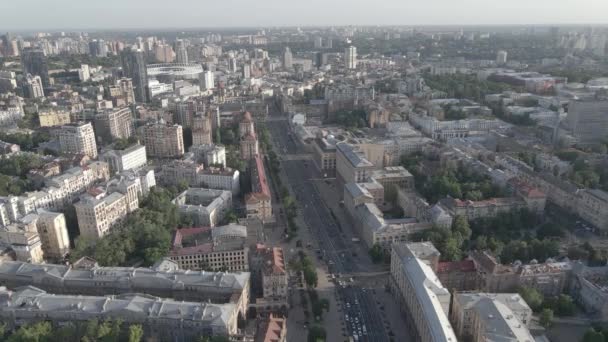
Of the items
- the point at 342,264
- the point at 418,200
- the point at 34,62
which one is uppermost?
the point at 34,62

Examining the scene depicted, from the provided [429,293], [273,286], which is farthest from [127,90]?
[429,293]

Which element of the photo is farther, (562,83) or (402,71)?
(402,71)

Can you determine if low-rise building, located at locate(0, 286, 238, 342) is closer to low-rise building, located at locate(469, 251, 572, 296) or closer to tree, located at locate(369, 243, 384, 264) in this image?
tree, located at locate(369, 243, 384, 264)

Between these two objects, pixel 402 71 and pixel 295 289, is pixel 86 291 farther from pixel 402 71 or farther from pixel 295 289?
pixel 402 71

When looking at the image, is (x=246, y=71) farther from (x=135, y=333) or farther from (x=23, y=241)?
(x=135, y=333)

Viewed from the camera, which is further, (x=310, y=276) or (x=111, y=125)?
(x=111, y=125)

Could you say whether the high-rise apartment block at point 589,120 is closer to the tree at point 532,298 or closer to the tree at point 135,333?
the tree at point 532,298

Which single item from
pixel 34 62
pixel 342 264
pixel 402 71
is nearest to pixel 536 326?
pixel 342 264
